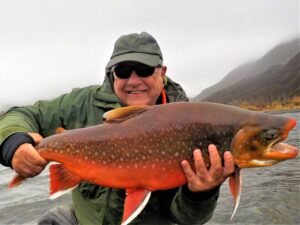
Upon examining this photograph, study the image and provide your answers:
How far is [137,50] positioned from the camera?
14.4 feet

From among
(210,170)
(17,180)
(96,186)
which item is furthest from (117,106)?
(210,170)

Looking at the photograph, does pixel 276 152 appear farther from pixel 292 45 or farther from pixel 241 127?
pixel 292 45

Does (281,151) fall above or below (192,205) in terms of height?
above

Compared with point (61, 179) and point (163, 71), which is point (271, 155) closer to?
point (61, 179)

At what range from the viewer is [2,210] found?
9695mm

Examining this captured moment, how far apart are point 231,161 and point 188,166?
1.04 ft

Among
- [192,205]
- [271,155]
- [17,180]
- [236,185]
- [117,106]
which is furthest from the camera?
[117,106]

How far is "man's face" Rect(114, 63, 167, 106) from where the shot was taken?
14.1ft

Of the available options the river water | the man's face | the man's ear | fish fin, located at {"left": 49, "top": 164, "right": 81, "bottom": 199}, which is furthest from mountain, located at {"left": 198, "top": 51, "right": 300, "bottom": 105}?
fish fin, located at {"left": 49, "top": 164, "right": 81, "bottom": 199}

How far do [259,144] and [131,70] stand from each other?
65.0 inches

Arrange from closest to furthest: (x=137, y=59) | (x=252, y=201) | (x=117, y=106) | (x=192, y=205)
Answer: (x=192, y=205) < (x=137, y=59) < (x=117, y=106) < (x=252, y=201)

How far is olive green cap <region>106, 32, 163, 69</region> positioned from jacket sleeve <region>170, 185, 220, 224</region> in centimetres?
134

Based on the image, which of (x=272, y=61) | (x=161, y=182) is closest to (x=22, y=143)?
(x=161, y=182)

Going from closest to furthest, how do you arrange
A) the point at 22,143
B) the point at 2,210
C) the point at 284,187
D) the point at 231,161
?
the point at 231,161 < the point at 22,143 < the point at 284,187 < the point at 2,210
